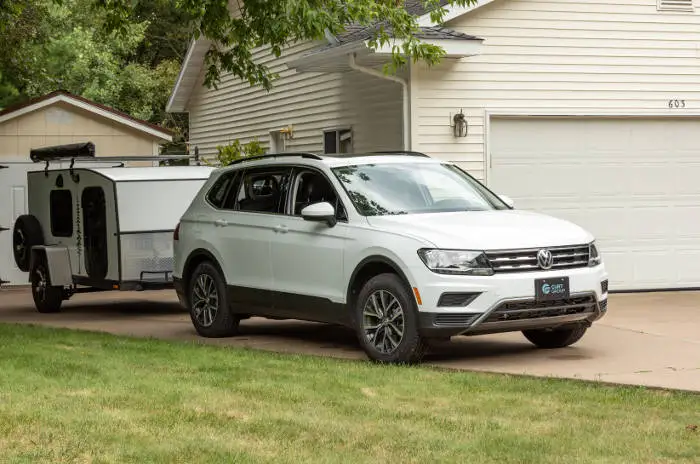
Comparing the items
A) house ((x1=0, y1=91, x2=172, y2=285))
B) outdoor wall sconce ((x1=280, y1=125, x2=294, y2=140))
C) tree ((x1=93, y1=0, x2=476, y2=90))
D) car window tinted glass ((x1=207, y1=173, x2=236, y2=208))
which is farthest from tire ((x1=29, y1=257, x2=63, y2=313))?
outdoor wall sconce ((x1=280, y1=125, x2=294, y2=140))

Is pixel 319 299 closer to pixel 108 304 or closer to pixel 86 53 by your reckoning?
pixel 108 304

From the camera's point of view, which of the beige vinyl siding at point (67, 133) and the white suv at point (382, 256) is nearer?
the white suv at point (382, 256)

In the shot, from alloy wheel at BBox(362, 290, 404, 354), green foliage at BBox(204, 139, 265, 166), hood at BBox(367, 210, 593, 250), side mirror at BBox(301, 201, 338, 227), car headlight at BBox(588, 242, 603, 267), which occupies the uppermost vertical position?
green foliage at BBox(204, 139, 265, 166)

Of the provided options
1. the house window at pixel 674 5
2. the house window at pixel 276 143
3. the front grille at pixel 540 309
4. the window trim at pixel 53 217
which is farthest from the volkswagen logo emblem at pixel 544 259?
the house window at pixel 276 143

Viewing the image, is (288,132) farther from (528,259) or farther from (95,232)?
(528,259)

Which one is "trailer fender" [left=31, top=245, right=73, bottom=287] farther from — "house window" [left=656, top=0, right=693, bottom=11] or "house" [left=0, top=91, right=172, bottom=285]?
"house window" [left=656, top=0, right=693, bottom=11]

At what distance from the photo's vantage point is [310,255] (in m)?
12.4

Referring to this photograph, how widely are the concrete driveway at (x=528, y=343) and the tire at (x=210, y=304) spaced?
5.6 inches

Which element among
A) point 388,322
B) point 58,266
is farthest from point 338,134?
point 388,322

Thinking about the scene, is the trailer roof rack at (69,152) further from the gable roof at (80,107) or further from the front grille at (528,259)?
the front grille at (528,259)

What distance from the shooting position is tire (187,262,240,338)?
1362cm

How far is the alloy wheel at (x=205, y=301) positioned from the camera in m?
13.8

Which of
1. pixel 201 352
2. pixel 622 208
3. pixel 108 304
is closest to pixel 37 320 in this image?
pixel 108 304

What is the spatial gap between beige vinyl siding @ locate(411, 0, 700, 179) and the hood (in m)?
6.18
